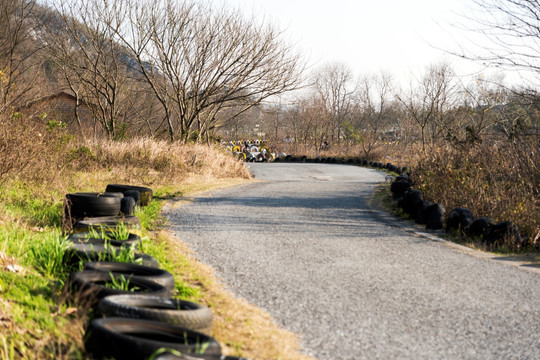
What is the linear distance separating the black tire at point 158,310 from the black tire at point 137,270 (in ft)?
2.32

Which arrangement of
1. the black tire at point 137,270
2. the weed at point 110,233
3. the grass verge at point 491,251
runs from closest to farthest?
the black tire at point 137,270 < the weed at point 110,233 < the grass verge at point 491,251

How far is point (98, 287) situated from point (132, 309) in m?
0.74

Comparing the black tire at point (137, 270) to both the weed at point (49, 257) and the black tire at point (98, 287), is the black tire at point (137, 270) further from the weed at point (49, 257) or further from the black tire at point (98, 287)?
the weed at point (49, 257)

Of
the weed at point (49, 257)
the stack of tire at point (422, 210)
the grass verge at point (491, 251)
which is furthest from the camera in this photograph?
the stack of tire at point (422, 210)

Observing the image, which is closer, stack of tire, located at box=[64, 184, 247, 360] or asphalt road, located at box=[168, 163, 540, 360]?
stack of tire, located at box=[64, 184, 247, 360]

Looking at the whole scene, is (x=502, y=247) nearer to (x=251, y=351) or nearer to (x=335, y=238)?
(x=335, y=238)

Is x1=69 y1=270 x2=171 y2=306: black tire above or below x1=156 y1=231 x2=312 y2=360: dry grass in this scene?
above

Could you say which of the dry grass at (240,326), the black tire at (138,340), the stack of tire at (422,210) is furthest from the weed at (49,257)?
the stack of tire at (422,210)

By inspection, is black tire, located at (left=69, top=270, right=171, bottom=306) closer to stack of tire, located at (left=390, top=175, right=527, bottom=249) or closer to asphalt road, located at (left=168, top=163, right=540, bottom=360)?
asphalt road, located at (left=168, top=163, right=540, bottom=360)

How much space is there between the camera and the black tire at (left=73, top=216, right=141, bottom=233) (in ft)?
24.9

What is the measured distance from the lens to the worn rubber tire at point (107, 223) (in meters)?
7.59

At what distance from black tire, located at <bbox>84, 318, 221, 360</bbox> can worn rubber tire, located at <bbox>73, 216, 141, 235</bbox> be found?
13.0 ft

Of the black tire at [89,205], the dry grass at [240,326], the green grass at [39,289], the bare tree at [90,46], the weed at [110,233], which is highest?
the bare tree at [90,46]

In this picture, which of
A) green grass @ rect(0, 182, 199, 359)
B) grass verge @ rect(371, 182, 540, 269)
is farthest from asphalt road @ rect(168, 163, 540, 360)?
green grass @ rect(0, 182, 199, 359)
